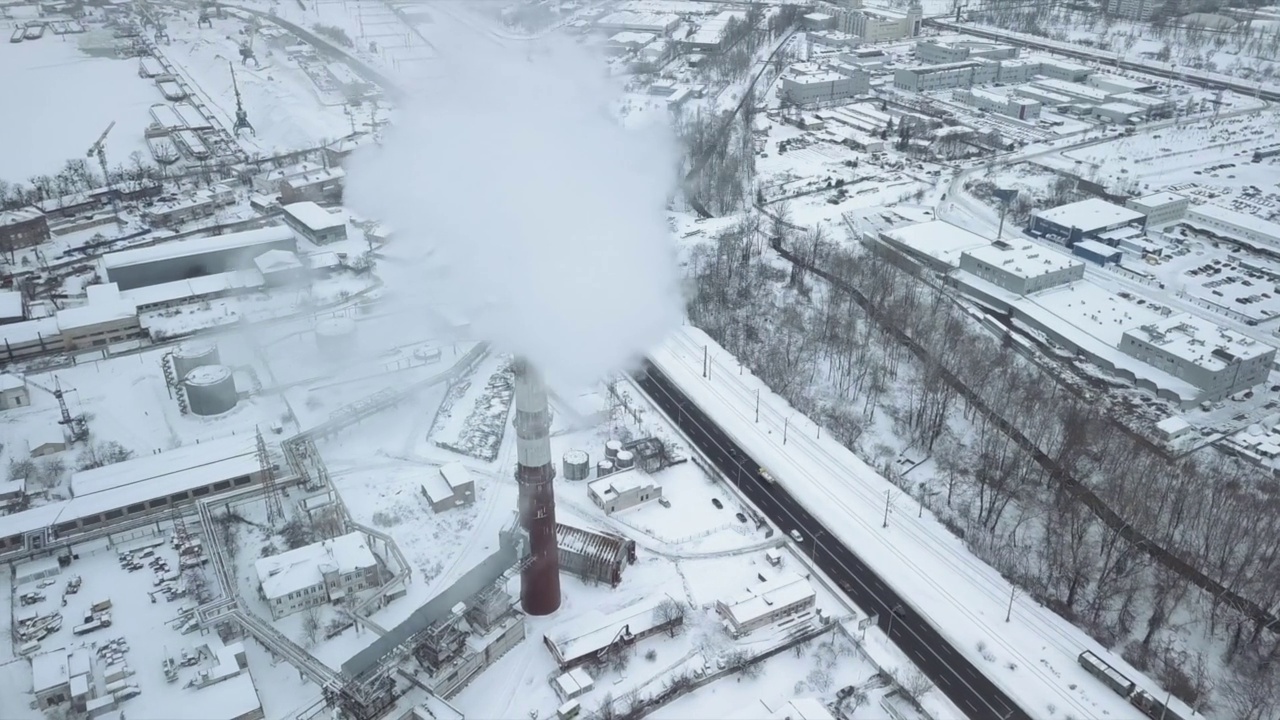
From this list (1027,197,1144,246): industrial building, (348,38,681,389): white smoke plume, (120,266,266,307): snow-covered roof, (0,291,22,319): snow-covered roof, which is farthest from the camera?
(1027,197,1144,246): industrial building

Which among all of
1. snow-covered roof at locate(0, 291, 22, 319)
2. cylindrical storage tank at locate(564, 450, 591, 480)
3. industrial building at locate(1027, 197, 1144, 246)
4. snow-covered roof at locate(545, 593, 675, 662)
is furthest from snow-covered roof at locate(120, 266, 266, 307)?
industrial building at locate(1027, 197, 1144, 246)

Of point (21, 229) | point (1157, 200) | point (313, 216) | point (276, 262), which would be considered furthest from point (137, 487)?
point (1157, 200)


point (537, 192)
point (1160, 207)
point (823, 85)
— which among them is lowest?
point (1160, 207)

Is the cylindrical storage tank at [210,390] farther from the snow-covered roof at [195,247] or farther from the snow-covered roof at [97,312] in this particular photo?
the snow-covered roof at [195,247]

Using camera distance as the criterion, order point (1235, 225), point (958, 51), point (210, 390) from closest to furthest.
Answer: point (210, 390), point (1235, 225), point (958, 51)

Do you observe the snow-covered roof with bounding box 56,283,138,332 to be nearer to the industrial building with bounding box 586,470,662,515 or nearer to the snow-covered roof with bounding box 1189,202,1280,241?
the industrial building with bounding box 586,470,662,515

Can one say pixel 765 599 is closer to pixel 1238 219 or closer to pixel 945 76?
pixel 1238 219

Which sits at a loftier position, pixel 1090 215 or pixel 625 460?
pixel 1090 215
